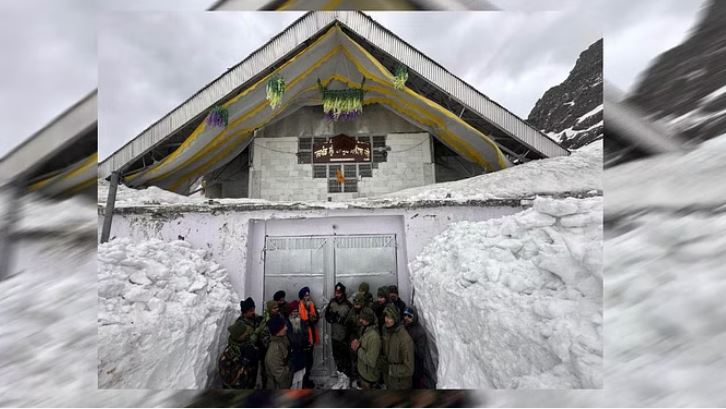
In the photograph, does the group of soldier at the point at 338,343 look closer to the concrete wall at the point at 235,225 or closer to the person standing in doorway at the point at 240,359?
the person standing in doorway at the point at 240,359

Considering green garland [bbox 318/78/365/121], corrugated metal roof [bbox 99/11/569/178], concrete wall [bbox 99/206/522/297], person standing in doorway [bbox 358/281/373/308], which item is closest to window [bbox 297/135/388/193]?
green garland [bbox 318/78/365/121]

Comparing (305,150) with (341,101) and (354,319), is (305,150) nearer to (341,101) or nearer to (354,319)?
(341,101)

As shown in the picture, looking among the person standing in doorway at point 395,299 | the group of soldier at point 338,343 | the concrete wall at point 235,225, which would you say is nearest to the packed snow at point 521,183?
the concrete wall at point 235,225

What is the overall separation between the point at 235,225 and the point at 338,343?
1092 mm

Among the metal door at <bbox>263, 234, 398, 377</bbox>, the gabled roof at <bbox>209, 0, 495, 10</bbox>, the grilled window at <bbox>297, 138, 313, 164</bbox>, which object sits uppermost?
the gabled roof at <bbox>209, 0, 495, 10</bbox>

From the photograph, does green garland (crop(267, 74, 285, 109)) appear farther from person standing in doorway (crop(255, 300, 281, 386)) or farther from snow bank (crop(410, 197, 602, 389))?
snow bank (crop(410, 197, 602, 389))

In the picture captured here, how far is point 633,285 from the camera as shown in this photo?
5.70 feet

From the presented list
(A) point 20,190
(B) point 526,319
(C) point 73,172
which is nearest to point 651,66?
(B) point 526,319

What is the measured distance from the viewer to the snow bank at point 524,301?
5.27ft

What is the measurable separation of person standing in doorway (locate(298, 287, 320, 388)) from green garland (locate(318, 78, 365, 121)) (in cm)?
134

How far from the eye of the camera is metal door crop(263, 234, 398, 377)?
2.29m

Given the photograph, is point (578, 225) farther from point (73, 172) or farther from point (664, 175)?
point (73, 172)

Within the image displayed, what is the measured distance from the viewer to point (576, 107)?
2.30m

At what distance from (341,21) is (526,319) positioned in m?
2.20
